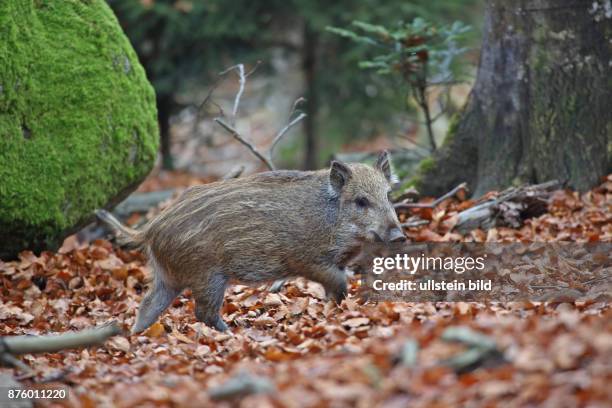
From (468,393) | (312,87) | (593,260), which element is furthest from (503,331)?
(312,87)

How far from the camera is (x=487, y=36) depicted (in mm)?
8273

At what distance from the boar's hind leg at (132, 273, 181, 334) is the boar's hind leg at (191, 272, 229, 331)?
0.35 m

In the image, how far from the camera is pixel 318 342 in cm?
500

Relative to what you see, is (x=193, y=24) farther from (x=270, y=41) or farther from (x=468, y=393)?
(x=468, y=393)

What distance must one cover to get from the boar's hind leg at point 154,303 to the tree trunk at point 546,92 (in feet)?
11.6

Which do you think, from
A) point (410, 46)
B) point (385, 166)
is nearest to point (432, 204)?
point (385, 166)

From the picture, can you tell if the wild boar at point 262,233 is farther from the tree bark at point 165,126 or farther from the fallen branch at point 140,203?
the tree bark at point 165,126

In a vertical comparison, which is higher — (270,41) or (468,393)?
(270,41)

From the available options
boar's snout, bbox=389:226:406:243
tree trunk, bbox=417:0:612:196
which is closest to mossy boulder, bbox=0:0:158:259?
boar's snout, bbox=389:226:406:243

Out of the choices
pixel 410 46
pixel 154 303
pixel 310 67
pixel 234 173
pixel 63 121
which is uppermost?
pixel 410 46

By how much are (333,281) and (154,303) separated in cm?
133

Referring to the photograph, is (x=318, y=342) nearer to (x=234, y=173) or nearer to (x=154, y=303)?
(x=154, y=303)

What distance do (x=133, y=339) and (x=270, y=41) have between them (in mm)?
9506

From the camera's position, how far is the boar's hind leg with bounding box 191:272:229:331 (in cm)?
597
